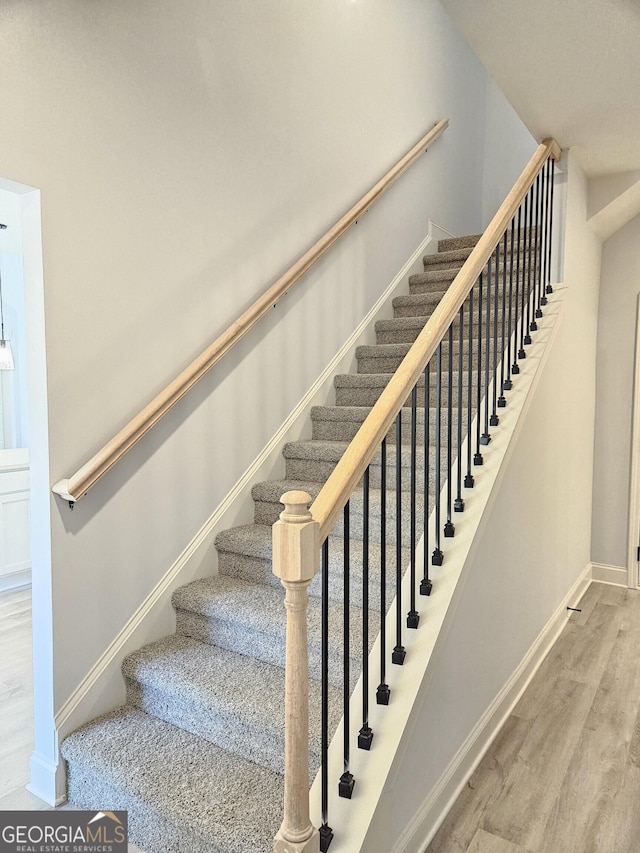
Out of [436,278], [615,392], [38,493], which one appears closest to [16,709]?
[38,493]

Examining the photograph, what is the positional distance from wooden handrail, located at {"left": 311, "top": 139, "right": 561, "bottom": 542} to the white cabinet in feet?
11.1

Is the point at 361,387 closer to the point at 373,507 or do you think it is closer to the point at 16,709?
the point at 373,507

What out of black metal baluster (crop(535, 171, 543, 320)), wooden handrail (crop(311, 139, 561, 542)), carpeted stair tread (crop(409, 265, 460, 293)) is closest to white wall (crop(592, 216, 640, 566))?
carpeted stair tread (crop(409, 265, 460, 293))

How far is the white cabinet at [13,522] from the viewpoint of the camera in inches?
161

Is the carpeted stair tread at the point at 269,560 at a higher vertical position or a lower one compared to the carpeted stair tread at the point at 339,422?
lower

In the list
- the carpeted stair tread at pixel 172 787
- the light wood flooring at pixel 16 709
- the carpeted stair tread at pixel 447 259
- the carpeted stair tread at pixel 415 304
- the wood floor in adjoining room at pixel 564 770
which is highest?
the carpeted stair tread at pixel 447 259

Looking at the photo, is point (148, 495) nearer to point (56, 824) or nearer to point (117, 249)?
point (117, 249)

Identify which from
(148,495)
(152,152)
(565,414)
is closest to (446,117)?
(565,414)

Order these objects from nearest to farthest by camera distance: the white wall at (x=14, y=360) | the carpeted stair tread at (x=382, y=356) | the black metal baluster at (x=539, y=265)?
the black metal baluster at (x=539, y=265) < the carpeted stair tread at (x=382, y=356) < the white wall at (x=14, y=360)

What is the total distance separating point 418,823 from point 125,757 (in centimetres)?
89

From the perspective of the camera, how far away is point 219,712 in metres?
1.81

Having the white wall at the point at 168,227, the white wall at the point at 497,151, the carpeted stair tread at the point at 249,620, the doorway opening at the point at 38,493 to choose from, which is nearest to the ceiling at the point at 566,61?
the white wall at the point at 168,227

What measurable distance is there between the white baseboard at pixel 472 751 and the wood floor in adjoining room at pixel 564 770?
0.03m

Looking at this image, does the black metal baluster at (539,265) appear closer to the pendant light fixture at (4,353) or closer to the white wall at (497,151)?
the white wall at (497,151)
